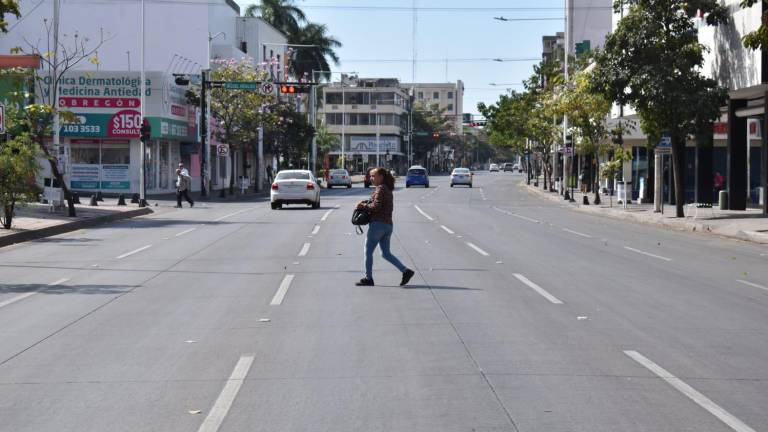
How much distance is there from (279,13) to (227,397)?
297 ft

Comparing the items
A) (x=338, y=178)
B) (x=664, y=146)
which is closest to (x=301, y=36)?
(x=338, y=178)

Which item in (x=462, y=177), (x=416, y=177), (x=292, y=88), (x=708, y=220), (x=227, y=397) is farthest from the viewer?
(x=462, y=177)

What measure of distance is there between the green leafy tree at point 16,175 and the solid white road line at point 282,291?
13045 mm

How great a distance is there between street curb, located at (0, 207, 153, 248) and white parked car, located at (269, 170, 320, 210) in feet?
16.5

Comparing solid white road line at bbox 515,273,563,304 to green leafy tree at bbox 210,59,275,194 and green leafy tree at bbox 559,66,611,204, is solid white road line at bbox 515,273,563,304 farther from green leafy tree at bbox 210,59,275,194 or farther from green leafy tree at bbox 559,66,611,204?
green leafy tree at bbox 210,59,275,194

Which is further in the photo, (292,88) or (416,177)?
(416,177)

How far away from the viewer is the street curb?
976 inches

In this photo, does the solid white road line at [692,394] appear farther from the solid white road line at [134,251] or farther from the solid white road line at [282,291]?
the solid white road line at [134,251]

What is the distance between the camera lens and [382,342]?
10.0m

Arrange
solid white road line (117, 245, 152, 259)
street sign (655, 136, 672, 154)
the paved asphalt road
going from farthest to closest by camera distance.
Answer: street sign (655, 136, 672, 154) < solid white road line (117, 245, 152, 259) < the paved asphalt road

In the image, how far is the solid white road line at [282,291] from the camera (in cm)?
1305

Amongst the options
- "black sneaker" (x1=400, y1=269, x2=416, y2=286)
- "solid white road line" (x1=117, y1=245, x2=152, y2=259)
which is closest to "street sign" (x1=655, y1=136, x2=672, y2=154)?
"solid white road line" (x1=117, y1=245, x2=152, y2=259)

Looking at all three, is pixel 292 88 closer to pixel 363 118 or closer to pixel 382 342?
pixel 382 342

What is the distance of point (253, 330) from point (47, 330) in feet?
7.56
